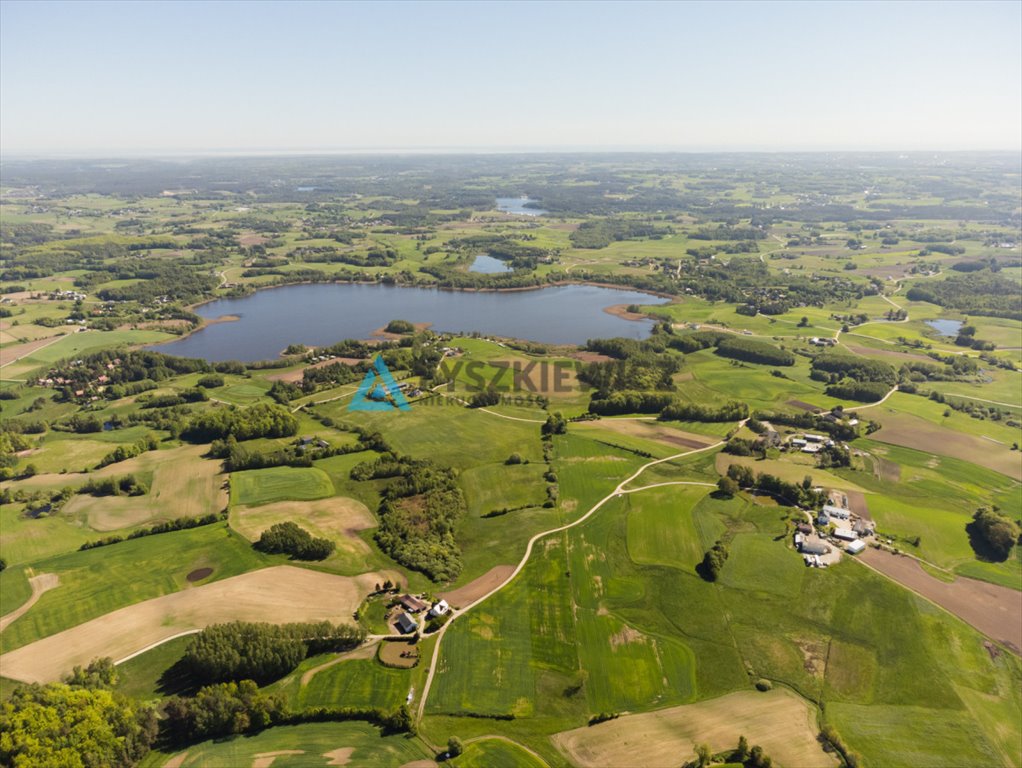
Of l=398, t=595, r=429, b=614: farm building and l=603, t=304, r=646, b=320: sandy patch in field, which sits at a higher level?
l=603, t=304, r=646, b=320: sandy patch in field

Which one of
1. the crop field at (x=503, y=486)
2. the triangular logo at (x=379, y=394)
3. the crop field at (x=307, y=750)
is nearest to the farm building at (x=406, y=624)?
the crop field at (x=307, y=750)

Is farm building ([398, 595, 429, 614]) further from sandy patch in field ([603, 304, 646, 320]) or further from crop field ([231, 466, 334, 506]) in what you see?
sandy patch in field ([603, 304, 646, 320])

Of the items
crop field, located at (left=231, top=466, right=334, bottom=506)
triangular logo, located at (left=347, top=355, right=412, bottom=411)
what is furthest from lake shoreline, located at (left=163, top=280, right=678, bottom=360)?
crop field, located at (left=231, top=466, right=334, bottom=506)

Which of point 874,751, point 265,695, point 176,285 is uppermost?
point 176,285

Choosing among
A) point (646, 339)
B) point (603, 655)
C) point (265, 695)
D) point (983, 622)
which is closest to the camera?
point (265, 695)

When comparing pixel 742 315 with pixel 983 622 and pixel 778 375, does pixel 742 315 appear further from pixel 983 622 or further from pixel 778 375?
pixel 983 622

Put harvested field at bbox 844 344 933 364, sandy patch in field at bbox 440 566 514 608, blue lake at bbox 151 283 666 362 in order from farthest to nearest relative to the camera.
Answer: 1. blue lake at bbox 151 283 666 362
2. harvested field at bbox 844 344 933 364
3. sandy patch in field at bbox 440 566 514 608

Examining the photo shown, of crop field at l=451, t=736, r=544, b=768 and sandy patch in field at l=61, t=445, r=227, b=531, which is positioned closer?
crop field at l=451, t=736, r=544, b=768

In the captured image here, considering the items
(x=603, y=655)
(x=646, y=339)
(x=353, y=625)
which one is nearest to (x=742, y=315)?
(x=646, y=339)
